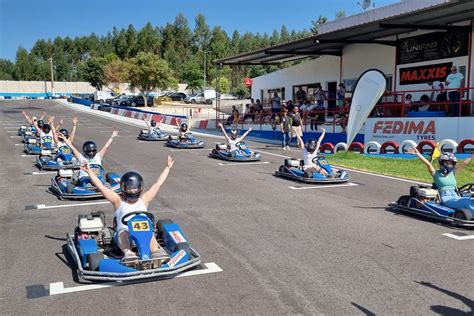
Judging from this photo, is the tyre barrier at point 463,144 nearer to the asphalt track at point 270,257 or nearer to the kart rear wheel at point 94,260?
the asphalt track at point 270,257

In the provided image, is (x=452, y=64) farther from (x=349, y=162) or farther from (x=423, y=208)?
(x=423, y=208)

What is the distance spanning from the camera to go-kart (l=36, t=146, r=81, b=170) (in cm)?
1449

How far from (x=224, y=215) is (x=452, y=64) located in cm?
1562

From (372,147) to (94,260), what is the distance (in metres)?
14.1

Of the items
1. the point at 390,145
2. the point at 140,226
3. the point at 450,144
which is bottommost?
the point at 140,226

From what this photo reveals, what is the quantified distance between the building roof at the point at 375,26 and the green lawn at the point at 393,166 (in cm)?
555

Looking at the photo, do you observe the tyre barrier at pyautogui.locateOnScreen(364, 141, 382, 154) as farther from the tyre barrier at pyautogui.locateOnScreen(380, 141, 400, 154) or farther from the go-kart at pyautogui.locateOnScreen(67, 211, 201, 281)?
the go-kart at pyautogui.locateOnScreen(67, 211, 201, 281)

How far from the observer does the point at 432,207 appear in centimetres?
827

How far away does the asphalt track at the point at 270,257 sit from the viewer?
480 cm

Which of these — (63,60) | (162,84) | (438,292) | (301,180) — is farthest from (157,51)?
(438,292)

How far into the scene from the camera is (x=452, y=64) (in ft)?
66.9

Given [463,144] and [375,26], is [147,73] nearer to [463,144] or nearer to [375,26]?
[375,26]

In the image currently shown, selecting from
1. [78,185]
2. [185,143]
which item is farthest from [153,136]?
[78,185]

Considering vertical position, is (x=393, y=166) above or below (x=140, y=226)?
below
